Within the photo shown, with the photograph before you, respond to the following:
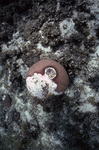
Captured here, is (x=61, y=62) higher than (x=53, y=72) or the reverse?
higher

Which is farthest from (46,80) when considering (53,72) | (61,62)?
(61,62)

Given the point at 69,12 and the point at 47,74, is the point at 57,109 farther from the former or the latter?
the point at 69,12

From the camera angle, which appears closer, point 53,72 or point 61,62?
point 53,72

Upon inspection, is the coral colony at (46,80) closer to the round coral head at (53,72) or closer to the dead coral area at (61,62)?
the round coral head at (53,72)

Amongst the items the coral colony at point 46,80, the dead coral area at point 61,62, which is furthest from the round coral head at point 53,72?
the dead coral area at point 61,62

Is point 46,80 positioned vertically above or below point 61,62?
below

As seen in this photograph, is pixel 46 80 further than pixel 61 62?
No

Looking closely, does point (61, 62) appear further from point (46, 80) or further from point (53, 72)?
point (46, 80)

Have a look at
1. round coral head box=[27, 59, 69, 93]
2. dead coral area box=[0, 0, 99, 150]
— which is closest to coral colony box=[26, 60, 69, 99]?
round coral head box=[27, 59, 69, 93]
